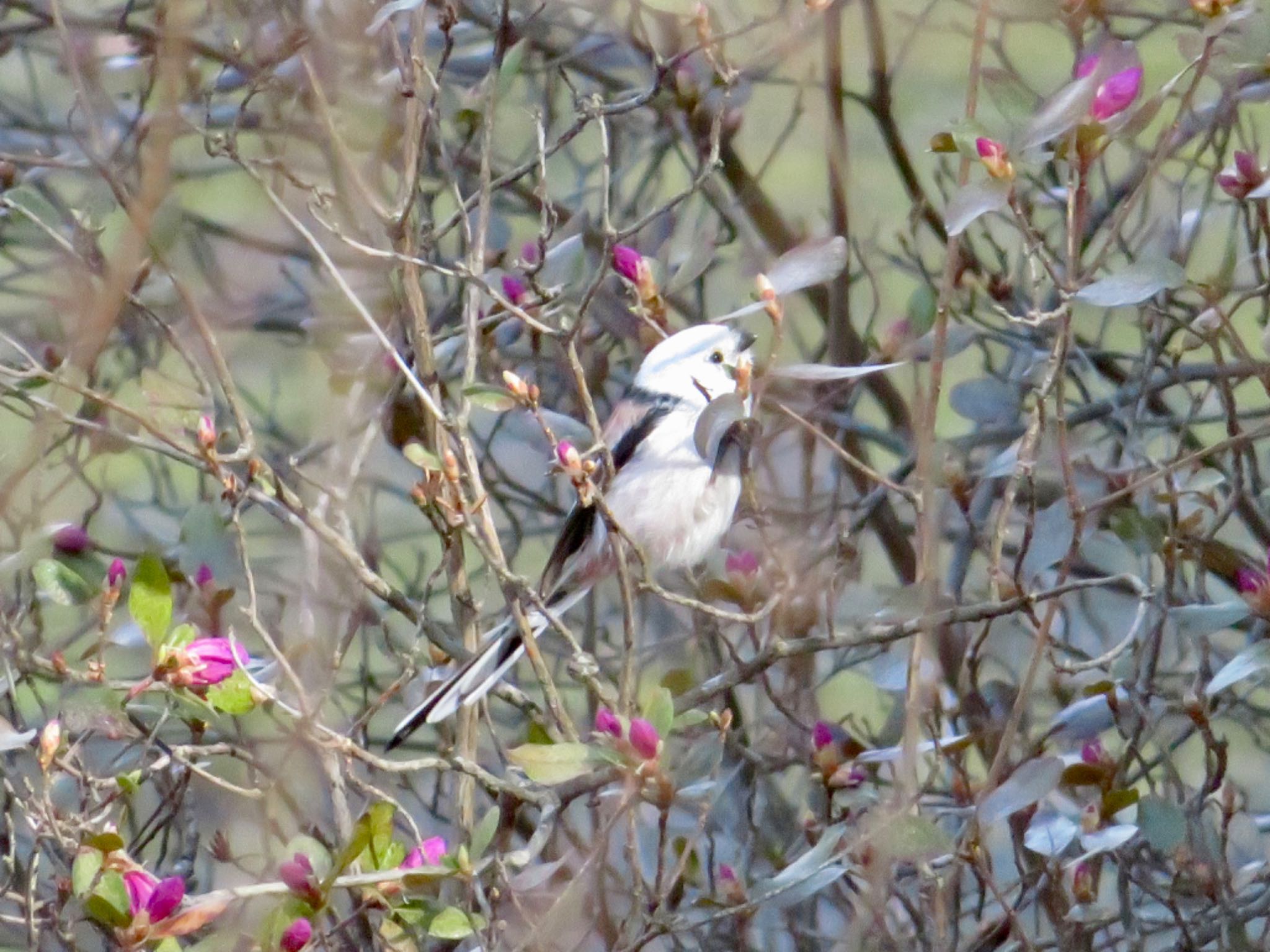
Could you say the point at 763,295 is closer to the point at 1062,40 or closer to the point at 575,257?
the point at 575,257

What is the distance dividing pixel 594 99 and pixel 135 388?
2.89ft

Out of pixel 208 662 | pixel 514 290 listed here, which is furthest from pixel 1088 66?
pixel 208 662

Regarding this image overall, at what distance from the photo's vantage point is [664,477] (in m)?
3.09

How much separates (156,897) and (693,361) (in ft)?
4.63

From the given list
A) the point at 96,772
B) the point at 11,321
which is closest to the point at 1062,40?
the point at 11,321

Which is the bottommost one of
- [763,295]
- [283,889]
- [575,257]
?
[283,889]

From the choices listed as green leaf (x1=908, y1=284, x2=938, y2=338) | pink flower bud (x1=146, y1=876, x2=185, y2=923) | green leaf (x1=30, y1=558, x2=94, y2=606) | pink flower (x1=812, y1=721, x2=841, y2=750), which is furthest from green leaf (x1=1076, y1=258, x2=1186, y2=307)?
green leaf (x1=30, y1=558, x2=94, y2=606)

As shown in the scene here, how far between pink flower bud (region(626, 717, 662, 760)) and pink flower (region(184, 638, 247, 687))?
44cm

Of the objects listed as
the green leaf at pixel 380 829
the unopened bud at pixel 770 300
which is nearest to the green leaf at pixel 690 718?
the green leaf at pixel 380 829

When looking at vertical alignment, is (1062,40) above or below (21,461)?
below

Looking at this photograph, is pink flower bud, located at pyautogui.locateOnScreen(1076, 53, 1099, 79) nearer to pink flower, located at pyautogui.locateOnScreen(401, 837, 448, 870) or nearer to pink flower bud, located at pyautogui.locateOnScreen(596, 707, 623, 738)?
pink flower bud, located at pyautogui.locateOnScreen(596, 707, 623, 738)

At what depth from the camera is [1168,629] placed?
108 inches

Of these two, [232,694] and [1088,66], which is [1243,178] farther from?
[232,694]

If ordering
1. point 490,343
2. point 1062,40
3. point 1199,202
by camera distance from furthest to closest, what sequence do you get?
1. point 1062,40
2. point 1199,202
3. point 490,343
